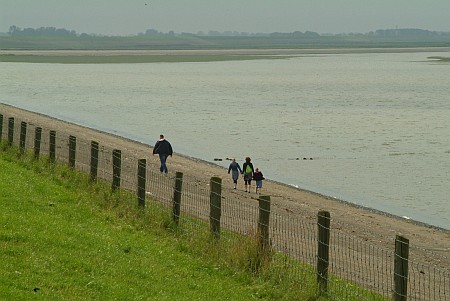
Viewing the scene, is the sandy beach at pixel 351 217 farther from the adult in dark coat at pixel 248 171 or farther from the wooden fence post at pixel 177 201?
the wooden fence post at pixel 177 201

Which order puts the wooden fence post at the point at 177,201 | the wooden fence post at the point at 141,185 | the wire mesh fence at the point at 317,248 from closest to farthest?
the wire mesh fence at the point at 317,248 → the wooden fence post at the point at 177,201 → the wooden fence post at the point at 141,185

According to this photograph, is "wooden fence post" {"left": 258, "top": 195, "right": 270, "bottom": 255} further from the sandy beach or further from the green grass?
the sandy beach

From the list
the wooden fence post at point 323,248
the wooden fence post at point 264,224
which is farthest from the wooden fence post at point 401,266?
the wooden fence post at point 264,224

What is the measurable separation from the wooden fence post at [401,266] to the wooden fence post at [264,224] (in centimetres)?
234

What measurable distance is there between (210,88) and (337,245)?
253ft

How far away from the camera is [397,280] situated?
11.4m

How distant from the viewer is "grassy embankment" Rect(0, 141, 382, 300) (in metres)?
11.0

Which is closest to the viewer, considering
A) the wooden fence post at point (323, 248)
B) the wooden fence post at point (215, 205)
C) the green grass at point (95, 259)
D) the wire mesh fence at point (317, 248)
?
the green grass at point (95, 259)

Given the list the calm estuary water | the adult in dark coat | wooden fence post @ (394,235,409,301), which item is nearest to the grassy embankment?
wooden fence post @ (394,235,409,301)

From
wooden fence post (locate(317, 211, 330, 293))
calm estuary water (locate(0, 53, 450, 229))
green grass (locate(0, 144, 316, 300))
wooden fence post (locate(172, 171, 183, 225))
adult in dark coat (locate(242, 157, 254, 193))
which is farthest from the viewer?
calm estuary water (locate(0, 53, 450, 229))

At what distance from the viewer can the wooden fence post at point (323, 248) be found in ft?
40.2

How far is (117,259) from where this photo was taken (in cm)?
1246

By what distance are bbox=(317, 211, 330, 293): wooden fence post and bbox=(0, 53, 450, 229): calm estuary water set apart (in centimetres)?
1404

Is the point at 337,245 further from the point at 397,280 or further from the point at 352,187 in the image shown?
the point at 352,187
